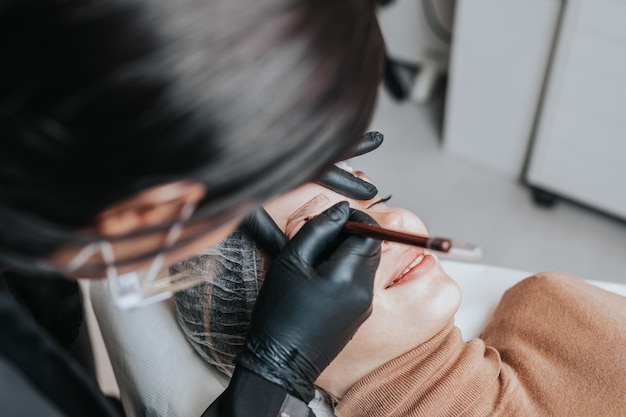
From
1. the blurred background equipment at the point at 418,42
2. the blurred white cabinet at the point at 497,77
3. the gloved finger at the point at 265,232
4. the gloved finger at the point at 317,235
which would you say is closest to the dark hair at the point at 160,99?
the gloved finger at the point at 317,235

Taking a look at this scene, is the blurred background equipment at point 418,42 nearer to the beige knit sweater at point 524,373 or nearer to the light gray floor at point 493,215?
the light gray floor at point 493,215

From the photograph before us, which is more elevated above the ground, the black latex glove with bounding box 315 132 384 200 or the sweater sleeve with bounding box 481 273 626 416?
the black latex glove with bounding box 315 132 384 200

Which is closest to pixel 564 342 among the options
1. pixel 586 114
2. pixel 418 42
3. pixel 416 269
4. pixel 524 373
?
pixel 524 373

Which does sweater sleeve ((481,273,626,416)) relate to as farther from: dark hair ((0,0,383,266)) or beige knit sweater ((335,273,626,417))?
dark hair ((0,0,383,266))

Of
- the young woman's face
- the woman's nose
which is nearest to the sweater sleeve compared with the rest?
the young woman's face

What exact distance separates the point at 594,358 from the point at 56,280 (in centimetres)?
87

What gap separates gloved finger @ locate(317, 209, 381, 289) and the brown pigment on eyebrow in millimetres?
166

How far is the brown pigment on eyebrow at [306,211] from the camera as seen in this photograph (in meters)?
1.08

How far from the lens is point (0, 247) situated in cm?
65

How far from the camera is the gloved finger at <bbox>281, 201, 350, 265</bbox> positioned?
3.00ft

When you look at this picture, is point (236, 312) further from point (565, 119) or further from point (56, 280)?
point (565, 119)

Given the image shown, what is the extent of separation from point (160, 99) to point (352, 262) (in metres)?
0.42

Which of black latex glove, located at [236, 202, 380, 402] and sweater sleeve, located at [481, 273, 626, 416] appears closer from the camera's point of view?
black latex glove, located at [236, 202, 380, 402]

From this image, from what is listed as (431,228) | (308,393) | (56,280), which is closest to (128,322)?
(56,280)
